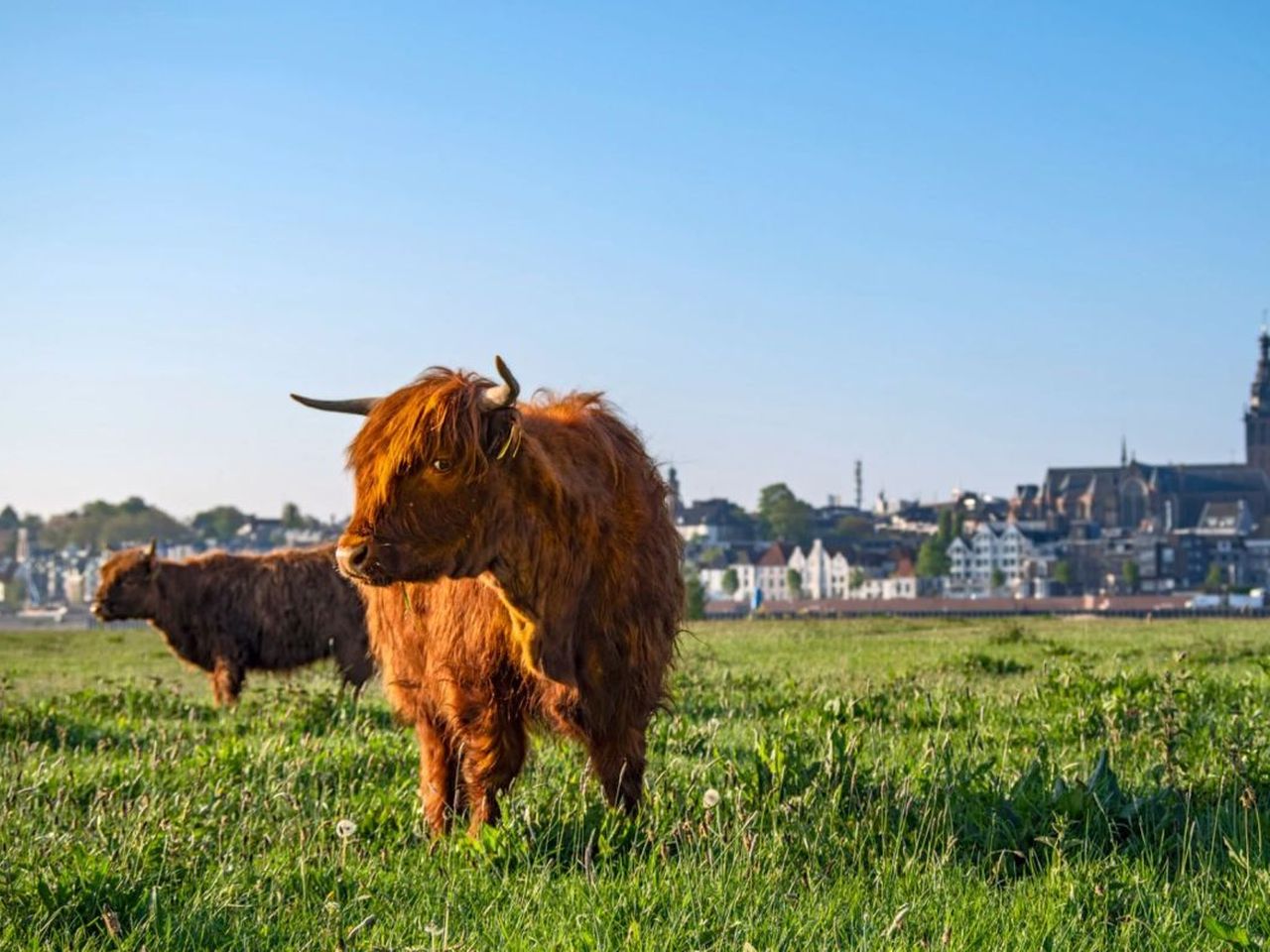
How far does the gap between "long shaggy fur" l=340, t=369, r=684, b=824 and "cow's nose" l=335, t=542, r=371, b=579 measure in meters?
0.02

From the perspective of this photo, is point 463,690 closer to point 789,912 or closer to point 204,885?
point 204,885

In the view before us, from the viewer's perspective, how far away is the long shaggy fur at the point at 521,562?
219 inches

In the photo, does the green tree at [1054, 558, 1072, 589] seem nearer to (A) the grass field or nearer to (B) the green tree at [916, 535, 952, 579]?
(B) the green tree at [916, 535, 952, 579]

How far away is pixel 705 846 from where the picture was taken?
213 inches

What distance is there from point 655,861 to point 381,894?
905mm

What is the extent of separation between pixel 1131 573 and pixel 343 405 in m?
190

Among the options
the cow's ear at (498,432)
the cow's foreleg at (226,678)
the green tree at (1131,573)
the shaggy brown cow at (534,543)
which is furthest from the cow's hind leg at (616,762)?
the green tree at (1131,573)

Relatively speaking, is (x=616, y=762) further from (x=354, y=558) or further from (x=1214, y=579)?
(x=1214, y=579)

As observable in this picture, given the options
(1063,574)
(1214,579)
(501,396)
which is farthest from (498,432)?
(1063,574)

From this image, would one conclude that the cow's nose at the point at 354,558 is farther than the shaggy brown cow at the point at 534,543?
No

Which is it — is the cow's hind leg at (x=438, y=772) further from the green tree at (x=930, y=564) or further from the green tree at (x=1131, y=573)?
the green tree at (x=930, y=564)

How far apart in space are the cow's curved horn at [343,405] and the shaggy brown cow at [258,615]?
1171 cm

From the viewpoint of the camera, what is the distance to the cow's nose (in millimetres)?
5355

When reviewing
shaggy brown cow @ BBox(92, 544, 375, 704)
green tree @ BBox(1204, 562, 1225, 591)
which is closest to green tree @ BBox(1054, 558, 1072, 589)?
green tree @ BBox(1204, 562, 1225, 591)
